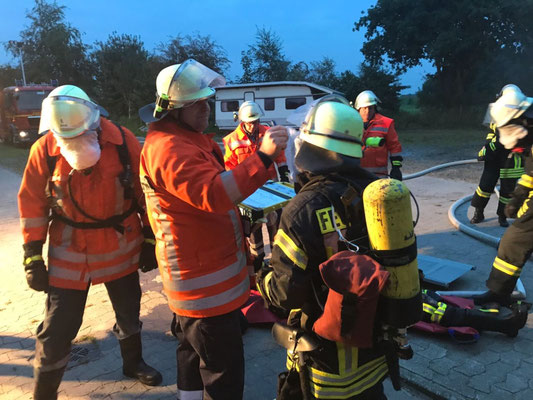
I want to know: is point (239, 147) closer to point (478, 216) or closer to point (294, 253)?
point (294, 253)

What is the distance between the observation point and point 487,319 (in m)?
3.18

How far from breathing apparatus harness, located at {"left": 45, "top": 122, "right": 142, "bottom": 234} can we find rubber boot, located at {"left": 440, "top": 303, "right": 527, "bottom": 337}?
101 inches

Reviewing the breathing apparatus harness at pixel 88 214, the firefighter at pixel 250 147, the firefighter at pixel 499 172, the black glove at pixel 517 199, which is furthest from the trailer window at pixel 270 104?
the breathing apparatus harness at pixel 88 214

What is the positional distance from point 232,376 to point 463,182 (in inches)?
344

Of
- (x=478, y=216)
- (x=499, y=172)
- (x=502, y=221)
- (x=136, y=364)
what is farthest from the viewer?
(x=478, y=216)

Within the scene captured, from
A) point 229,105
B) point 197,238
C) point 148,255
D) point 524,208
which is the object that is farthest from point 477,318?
point 229,105

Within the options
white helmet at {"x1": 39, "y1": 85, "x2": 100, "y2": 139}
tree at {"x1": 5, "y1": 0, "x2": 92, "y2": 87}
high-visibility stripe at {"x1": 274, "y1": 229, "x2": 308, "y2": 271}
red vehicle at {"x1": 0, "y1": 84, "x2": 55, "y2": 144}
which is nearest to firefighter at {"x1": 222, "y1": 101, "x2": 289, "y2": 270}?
white helmet at {"x1": 39, "y1": 85, "x2": 100, "y2": 139}

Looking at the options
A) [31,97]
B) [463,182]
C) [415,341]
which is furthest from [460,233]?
[31,97]

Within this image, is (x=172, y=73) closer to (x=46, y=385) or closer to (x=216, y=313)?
(x=216, y=313)

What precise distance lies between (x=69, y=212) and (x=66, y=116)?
596 mm

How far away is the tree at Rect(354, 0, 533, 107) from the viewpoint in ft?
74.8

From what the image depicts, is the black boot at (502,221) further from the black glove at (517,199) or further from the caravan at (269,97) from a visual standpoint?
the caravan at (269,97)

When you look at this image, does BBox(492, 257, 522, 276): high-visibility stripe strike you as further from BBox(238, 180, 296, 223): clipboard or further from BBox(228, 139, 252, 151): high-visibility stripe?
BBox(228, 139, 252, 151): high-visibility stripe

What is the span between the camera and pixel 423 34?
24516mm
